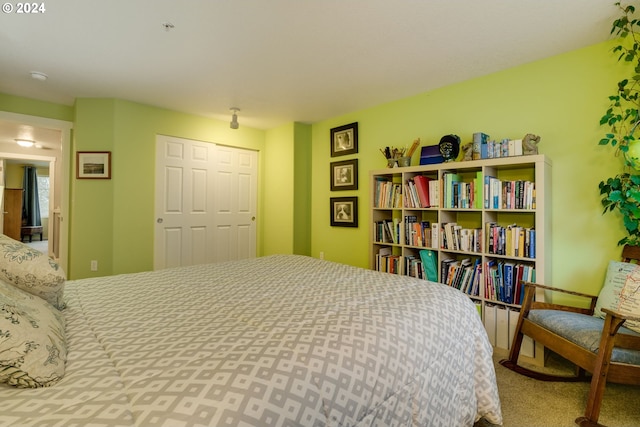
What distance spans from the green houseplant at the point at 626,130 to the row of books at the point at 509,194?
0.42m

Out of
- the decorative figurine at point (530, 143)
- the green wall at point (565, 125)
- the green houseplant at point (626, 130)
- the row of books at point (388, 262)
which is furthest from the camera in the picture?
the row of books at point (388, 262)

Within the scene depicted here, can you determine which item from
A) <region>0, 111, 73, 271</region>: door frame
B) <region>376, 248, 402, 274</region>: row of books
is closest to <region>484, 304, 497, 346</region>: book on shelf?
<region>376, 248, 402, 274</region>: row of books

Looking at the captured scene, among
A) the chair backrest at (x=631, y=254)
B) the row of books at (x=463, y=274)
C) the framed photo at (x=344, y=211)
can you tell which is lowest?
the row of books at (x=463, y=274)

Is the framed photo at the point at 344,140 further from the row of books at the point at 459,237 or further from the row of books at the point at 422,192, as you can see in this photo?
the row of books at the point at 459,237

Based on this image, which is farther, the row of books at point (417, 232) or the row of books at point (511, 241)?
the row of books at point (417, 232)

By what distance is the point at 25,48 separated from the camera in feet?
7.72

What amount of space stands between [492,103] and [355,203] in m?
1.77

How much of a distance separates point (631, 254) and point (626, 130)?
A: 0.87m

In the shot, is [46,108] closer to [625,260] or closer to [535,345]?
[535,345]

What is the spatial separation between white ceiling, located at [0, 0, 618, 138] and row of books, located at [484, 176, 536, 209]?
3.36 ft

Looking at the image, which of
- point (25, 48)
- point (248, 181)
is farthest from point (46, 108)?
point (248, 181)

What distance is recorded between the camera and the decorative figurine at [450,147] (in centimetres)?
273

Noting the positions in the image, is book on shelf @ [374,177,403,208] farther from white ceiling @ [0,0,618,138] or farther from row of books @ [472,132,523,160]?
white ceiling @ [0,0,618,138]

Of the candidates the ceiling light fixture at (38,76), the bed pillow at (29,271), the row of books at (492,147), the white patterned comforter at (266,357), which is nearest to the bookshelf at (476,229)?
the row of books at (492,147)
